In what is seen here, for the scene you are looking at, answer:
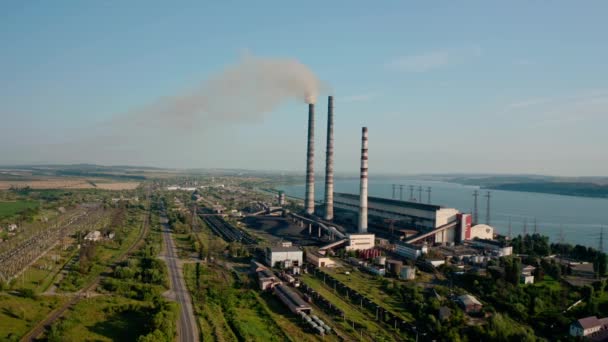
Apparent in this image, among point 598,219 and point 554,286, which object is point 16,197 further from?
point 598,219

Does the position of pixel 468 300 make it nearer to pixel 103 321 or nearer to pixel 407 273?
pixel 407 273

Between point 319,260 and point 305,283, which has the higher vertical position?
point 319,260

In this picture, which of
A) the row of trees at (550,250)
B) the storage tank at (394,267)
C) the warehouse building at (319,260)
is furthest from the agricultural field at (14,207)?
the row of trees at (550,250)

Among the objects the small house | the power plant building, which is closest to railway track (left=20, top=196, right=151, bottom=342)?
the power plant building

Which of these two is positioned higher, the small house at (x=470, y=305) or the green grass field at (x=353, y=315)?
the small house at (x=470, y=305)

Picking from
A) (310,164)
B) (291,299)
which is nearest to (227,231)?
(310,164)

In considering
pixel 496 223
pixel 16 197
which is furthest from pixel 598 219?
pixel 16 197

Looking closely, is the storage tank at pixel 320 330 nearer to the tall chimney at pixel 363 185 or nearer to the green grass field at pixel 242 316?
the green grass field at pixel 242 316
